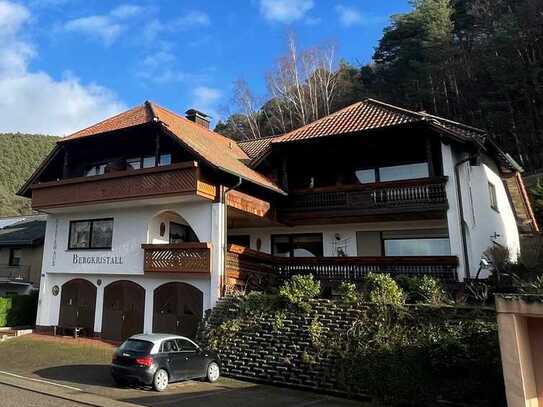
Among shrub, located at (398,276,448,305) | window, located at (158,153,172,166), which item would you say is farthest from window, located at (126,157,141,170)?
shrub, located at (398,276,448,305)

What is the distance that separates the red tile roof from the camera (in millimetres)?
17219

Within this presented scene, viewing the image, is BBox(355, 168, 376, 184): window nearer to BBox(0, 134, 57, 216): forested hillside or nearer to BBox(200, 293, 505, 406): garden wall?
BBox(200, 293, 505, 406): garden wall

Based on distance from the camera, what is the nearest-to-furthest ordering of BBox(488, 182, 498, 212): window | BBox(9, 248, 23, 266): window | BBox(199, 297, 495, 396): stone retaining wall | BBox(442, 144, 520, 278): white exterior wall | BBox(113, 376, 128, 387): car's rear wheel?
1. BBox(113, 376, 128, 387): car's rear wheel
2. BBox(199, 297, 495, 396): stone retaining wall
3. BBox(442, 144, 520, 278): white exterior wall
4. BBox(488, 182, 498, 212): window
5. BBox(9, 248, 23, 266): window

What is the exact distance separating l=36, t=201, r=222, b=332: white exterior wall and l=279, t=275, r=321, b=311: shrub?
330cm

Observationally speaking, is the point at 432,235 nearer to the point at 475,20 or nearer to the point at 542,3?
the point at 542,3

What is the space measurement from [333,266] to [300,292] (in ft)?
12.3

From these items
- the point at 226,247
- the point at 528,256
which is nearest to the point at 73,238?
the point at 226,247

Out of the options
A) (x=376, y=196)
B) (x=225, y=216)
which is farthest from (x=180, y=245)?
(x=376, y=196)

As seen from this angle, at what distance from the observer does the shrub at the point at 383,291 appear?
1269 cm

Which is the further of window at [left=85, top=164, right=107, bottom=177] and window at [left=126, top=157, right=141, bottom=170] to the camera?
window at [left=85, top=164, right=107, bottom=177]

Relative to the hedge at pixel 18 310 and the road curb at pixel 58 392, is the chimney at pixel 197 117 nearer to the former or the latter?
the hedge at pixel 18 310

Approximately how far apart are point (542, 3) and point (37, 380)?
43.6 metres

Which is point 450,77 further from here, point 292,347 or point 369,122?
point 292,347

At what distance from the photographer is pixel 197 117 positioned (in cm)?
2558
